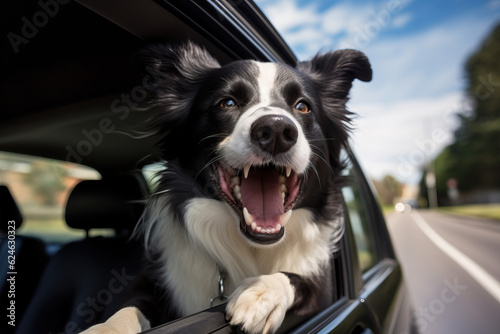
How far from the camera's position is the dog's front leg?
1.37m

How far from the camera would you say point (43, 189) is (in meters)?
2.76

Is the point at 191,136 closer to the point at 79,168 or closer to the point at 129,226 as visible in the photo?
the point at 129,226

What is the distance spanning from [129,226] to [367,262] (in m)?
1.93

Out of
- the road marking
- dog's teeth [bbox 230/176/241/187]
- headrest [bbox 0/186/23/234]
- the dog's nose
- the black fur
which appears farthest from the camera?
the road marking

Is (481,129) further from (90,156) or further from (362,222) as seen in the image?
(90,156)

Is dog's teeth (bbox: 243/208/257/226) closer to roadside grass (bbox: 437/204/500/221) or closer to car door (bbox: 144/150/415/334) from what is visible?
car door (bbox: 144/150/415/334)

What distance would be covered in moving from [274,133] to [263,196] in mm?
316

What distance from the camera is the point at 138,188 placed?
105 inches

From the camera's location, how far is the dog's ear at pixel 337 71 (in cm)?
238

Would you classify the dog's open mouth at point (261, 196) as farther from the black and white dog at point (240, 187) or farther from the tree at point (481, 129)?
the tree at point (481, 129)

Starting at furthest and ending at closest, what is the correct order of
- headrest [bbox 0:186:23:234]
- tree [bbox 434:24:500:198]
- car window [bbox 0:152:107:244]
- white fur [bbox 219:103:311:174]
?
tree [bbox 434:24:500:198] < car window [bbox 0:152:107:244] < headrest [bbox 0:186:23:234] < white fur [bbox 219:103:311:174]

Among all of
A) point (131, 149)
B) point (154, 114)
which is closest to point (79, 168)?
point (131, 149)

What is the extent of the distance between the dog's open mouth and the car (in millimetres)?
403

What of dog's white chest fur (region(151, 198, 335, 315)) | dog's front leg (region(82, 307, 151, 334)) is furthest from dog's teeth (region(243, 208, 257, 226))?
dog's front leg (region(82, 307, 151, 334))
